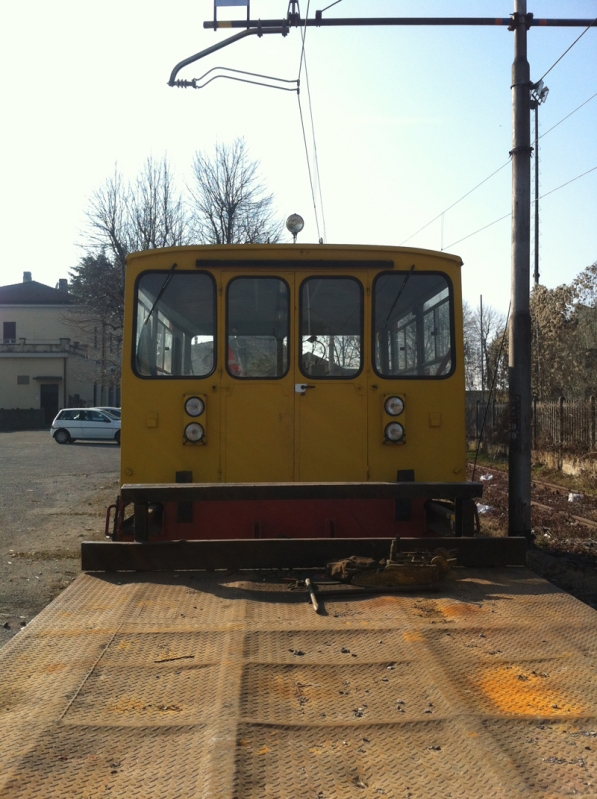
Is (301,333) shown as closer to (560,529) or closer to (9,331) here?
(560,529)

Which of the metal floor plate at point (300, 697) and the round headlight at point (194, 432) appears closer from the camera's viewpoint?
the metal floor plate at point (300, 697)

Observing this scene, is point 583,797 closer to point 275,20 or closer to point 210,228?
point 275,20

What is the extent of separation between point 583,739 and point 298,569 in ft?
8.15

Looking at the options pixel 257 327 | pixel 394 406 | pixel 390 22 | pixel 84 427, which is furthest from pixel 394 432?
pixel 84 427

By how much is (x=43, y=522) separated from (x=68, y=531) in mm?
1098

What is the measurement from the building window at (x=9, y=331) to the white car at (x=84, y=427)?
32503mm

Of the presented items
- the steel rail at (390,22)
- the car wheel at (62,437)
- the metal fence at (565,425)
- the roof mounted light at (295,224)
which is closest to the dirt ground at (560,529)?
the metal fence at (565,425)

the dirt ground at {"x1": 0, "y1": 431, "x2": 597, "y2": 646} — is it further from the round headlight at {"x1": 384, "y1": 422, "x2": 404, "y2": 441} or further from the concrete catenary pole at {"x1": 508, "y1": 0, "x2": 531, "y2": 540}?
the round headlight at {"x1": 384, "y1": 422, "x2": 404, "y2": 441}

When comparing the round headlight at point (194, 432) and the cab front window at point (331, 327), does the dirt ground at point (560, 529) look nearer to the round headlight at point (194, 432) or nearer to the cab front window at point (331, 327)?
the cab front window at point (331, 327)

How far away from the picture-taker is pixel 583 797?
2.26 metres

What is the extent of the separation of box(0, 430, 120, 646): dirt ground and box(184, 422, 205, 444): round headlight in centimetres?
182

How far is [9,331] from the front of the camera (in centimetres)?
6675

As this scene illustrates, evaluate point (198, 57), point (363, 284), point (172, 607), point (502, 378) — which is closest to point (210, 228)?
point (502, 378)

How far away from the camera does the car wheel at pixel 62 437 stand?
3659 centimetres
